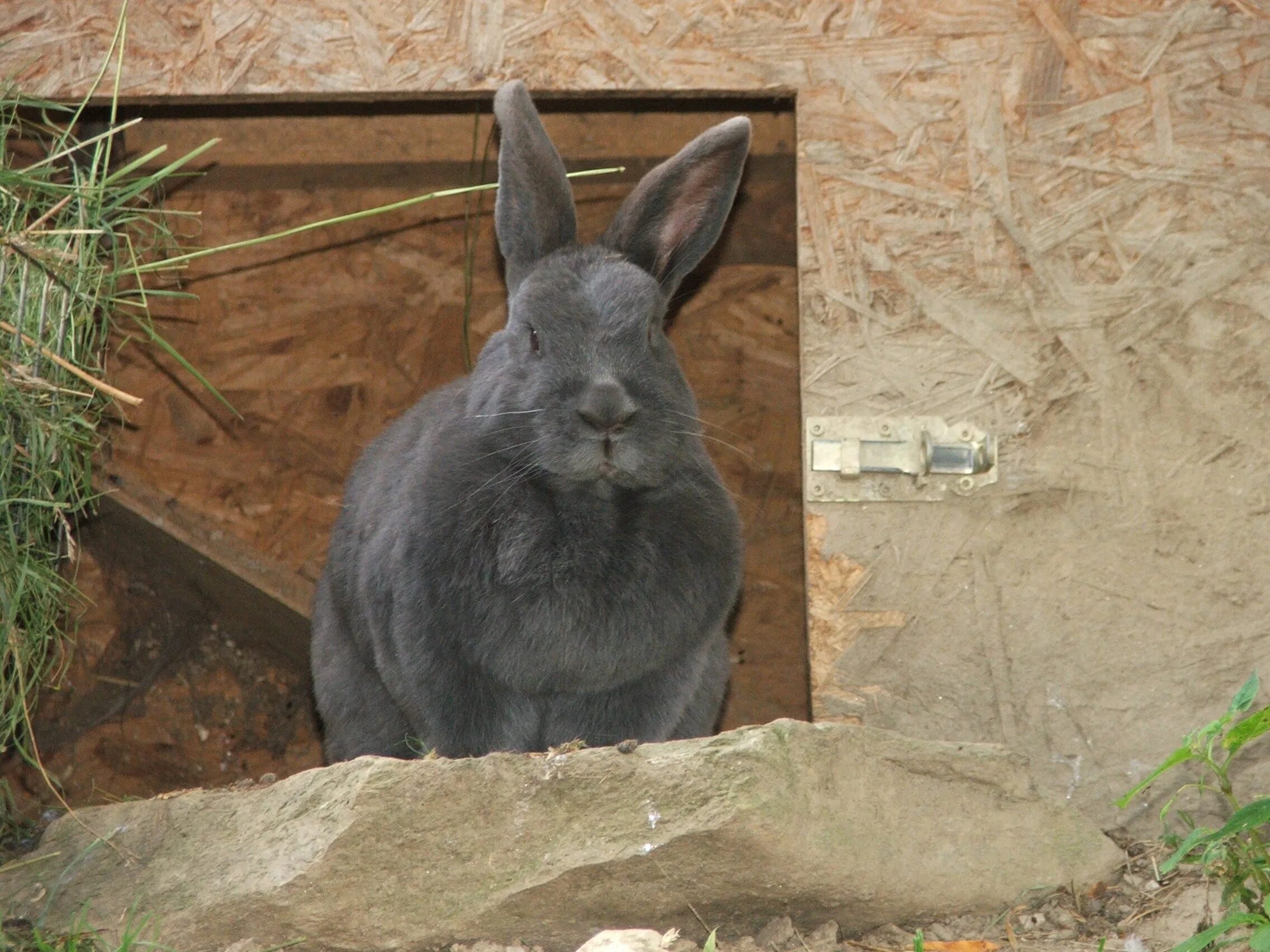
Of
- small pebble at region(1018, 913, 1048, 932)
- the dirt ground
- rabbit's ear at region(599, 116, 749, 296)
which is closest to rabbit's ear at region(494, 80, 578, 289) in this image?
rabbit's ear at region(599, 116, 749, 296)

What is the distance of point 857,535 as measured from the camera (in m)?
4.44

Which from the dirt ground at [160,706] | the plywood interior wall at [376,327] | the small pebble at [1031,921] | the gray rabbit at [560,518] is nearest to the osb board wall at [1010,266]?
the gray rabbit at [560,518]

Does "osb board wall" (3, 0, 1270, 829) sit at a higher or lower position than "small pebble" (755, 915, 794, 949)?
higher

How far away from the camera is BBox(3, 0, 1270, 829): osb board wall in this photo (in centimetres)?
434

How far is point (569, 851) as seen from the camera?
3131 mm

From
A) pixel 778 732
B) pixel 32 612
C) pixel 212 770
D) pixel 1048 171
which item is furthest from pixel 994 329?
pixel 212 770

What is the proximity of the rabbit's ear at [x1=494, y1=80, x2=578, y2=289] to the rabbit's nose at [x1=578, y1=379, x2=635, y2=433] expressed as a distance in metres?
0.73

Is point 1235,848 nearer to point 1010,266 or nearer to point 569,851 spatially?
point 569,851

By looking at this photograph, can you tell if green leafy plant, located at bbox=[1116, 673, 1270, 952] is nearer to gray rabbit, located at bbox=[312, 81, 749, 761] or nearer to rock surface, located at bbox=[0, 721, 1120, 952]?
rock surface, located at bbox=[0, 721, 1120, 952]

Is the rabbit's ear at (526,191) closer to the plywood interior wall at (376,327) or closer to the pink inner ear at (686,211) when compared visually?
the pink inner ear at (686,211)

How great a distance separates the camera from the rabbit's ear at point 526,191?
4.05 m

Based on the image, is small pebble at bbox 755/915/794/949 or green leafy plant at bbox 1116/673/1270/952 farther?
small pebble at bbox 755/915/794/949

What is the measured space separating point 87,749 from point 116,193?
2.78 m

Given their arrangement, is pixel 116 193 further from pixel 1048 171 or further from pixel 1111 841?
pixel 1111 841
